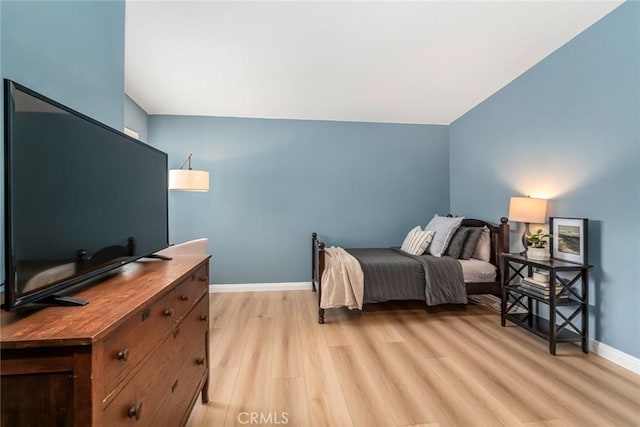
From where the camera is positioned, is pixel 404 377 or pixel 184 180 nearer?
pixel 404 377

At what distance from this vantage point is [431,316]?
3.00 metres

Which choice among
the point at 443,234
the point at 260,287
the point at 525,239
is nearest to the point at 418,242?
the point at 443,234

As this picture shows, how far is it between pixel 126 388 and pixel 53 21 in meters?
1.53

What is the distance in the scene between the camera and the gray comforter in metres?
2.89

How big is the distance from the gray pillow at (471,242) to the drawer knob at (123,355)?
11.0ft

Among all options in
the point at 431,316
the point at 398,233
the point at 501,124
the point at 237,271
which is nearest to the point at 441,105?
the point at 501,124

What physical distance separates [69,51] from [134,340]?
4.57 ft

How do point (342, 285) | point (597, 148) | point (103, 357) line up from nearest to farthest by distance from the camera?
point (103, 357), point (597, 148), point (342, 285)

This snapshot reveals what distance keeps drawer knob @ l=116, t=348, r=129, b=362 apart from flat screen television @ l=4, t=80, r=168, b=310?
26 cm

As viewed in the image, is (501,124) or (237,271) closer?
(501,124)

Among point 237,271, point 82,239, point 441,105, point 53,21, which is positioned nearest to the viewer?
point 82,239

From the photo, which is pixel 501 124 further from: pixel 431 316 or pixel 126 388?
pixel 126 388

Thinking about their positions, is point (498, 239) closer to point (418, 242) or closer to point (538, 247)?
point (538, 247)

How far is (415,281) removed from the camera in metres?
2.94
